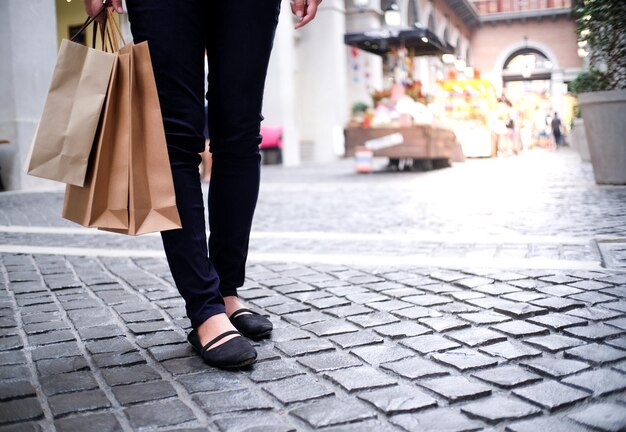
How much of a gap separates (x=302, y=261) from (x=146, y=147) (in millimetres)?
1711

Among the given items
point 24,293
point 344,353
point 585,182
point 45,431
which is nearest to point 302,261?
point 24,293

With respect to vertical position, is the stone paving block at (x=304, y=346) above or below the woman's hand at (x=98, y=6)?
below

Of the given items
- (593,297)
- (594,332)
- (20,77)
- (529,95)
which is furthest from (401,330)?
(529,95)

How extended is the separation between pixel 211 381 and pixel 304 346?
35 cm

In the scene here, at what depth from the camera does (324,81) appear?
64.6ft

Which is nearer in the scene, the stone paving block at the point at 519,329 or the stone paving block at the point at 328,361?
the stone paving block at the point at 328,361

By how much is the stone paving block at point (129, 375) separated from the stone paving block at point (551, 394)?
0.90 metres

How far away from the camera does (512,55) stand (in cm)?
4162

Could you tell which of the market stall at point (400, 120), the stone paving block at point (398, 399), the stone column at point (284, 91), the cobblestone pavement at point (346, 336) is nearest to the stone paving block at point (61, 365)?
the cobblestone pavement at point (346, 336)

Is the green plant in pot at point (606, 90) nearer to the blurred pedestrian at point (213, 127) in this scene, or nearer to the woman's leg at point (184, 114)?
the blurred pedestrian at point (213, 127)

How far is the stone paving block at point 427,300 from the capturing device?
2434mm

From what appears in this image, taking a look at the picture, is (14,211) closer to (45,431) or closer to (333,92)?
(45,431)

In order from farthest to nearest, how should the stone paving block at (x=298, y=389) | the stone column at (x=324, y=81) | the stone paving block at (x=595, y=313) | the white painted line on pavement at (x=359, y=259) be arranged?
the stone column at (x=324, y=81)
the white painted line on pavement at (x=359, y=259)
the stone paving block at (x=595, y=313)
the stone paving block at (x=298, y=389)

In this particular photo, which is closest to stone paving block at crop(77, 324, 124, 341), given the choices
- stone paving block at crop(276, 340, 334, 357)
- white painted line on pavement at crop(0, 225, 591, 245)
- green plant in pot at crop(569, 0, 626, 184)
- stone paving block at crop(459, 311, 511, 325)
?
stone paving block at crop(276, 340, 334, 357)
